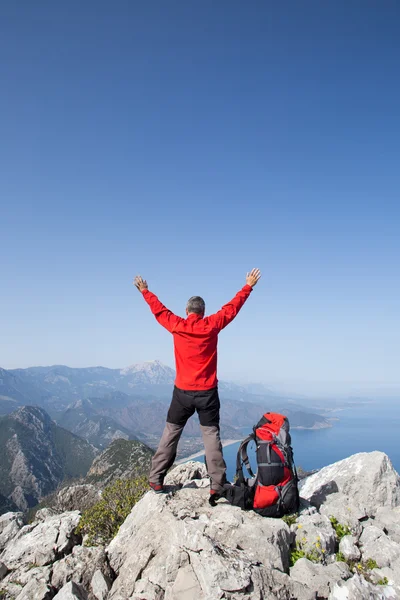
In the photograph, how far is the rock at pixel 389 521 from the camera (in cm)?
668

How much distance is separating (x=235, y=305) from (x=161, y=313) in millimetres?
1507

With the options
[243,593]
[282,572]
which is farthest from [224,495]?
[243,593]

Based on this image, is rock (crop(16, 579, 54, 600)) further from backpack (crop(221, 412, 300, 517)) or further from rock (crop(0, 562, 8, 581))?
backpack (crop(221, 412, 300, 517))

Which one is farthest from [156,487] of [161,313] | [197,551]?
[161,313]

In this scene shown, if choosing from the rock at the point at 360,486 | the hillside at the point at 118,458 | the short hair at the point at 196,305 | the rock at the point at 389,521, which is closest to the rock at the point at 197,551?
the rock at the point at 389,521

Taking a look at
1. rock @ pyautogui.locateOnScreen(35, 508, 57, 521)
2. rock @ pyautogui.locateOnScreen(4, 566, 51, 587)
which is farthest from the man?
rock @ pyautogui.locateOnScreen(35, 508, 57, 521)

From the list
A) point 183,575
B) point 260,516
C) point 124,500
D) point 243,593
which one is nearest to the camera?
point 243,593

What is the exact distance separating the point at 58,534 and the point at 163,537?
3276mm

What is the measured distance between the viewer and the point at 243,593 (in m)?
4.24

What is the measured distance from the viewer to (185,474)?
9766mm

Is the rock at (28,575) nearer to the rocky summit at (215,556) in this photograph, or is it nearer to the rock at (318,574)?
the rocky summit at (215,556)

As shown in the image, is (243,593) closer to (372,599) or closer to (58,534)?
(372,599)

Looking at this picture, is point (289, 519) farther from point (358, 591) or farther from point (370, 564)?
point (358, 591)

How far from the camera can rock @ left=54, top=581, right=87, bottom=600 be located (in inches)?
191
